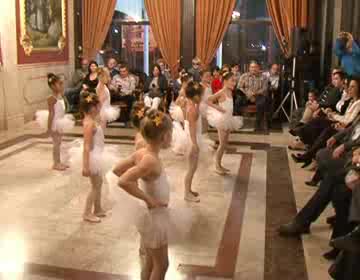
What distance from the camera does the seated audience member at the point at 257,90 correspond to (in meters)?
9.47

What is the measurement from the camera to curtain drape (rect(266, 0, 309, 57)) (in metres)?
10.3

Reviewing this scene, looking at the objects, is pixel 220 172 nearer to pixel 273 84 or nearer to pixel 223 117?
pixel 223 117

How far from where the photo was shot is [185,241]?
4031 mm

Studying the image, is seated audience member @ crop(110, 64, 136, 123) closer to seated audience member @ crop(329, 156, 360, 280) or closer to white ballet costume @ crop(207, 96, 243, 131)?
white ballet costume @ crop(207, 96, 243, 131)

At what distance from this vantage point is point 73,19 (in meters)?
11.3

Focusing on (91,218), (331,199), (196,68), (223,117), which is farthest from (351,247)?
(196,68)

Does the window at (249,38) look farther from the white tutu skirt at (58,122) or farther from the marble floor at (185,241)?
the white tutu skirt at (58,122)

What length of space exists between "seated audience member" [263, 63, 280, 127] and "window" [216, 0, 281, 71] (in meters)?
0.78

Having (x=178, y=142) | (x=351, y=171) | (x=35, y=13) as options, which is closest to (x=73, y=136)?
(x=35, y=13)

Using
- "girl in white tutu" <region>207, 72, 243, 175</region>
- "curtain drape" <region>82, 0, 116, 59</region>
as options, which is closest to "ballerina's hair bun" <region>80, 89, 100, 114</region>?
"girl in white tutu" <region>207, 72, 243, 175</region>

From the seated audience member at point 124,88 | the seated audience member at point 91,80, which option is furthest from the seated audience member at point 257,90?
the seated audience member at point 91,80

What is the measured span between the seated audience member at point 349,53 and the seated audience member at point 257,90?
2726 mm

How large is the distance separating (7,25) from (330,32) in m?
5.74

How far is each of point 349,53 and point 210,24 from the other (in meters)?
4.52
